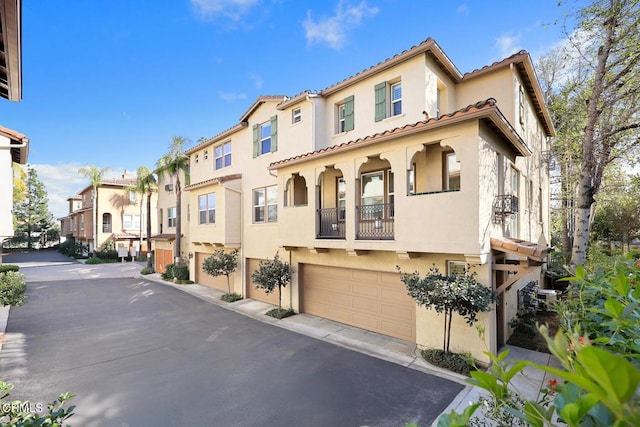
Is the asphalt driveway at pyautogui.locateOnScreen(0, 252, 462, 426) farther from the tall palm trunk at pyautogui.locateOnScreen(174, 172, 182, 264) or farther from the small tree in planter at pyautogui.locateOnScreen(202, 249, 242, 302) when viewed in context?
the tall palm trunk at pyautogui.locateOnScreen(174, 172, 182, 264)

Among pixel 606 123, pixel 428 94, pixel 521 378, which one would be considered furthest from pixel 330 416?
pixel 606 123

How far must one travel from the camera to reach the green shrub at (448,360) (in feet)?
25.0

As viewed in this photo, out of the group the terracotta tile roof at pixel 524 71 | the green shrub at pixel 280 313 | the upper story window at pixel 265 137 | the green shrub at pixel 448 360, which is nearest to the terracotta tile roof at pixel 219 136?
the upper story window at pixel 265 137

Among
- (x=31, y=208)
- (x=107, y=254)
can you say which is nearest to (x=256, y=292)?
(x=107, y=254)

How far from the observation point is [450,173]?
945cm

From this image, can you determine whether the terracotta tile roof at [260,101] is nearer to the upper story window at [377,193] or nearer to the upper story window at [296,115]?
the upper story window at [296,115]

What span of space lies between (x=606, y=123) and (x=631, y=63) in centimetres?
426

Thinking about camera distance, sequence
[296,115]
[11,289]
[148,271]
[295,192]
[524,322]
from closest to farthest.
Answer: [524,322] → [11,289] → [295,192] → [296,115] → [148,271]

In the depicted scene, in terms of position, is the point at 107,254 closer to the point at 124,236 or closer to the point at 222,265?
the point at 124,236

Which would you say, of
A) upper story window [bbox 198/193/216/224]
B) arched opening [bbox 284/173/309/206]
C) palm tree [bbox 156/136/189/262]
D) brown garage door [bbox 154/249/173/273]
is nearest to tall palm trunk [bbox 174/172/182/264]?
palm tree [bbox 156/136/189/262]

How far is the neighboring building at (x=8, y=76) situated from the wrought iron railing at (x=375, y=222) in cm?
844

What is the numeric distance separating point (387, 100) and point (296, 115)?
4432 mm

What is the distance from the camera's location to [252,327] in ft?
36.8

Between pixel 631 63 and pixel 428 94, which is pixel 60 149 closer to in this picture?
pixel 428 94
